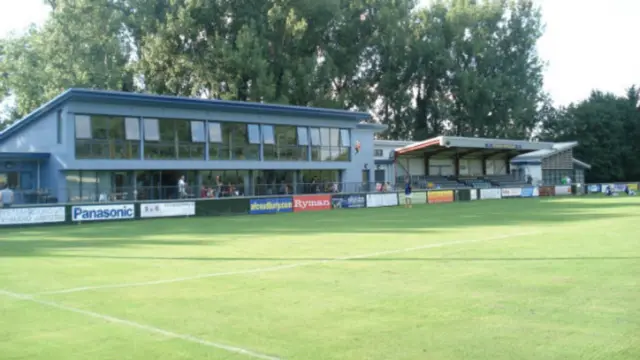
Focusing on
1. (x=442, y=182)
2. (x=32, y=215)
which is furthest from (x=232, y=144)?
(x=442, y=182)

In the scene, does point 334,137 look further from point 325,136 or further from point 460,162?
point 460,162

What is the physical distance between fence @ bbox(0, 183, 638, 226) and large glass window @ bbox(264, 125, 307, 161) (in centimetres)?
633

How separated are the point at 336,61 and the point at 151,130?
3016cm

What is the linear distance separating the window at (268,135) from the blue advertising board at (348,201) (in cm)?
714

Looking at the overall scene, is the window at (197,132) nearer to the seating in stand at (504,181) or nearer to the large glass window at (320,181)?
the large glass window at (320,181)

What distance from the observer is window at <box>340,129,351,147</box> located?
48.7 m

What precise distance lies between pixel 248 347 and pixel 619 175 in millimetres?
82100

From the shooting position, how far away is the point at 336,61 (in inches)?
2527

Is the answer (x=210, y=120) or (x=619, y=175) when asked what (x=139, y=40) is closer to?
(x=210, y=120)

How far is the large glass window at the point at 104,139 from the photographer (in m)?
35.2

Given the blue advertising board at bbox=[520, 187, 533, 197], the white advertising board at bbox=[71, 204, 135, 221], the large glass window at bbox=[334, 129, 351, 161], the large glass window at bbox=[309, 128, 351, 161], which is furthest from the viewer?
the blue advertising board at bbox=[520, 187, 533, 197]

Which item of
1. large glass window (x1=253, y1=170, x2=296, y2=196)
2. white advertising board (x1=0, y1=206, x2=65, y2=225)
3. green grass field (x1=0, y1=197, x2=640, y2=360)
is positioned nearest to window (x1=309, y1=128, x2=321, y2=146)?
large glass window (x1=253, y1=170, x2=296, y2=196)

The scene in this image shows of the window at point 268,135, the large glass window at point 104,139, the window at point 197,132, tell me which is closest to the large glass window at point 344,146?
the window at point 268,135

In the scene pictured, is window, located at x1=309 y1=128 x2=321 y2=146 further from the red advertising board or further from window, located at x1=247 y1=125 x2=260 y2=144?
the red advertising board
